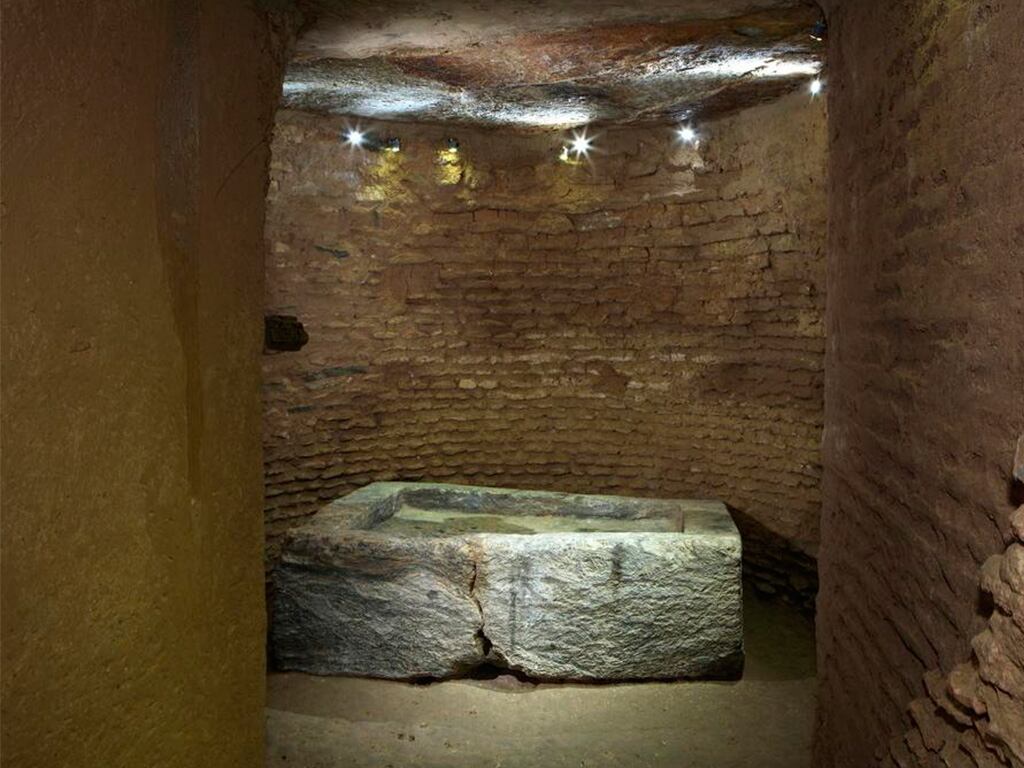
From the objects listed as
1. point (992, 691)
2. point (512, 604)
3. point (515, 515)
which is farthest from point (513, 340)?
point (992, 691)

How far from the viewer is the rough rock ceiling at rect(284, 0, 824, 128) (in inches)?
140

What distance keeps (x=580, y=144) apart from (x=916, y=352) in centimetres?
468

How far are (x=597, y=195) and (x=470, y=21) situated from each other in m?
2.95

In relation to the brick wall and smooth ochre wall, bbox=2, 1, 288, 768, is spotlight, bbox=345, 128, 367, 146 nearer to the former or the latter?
the brick wall

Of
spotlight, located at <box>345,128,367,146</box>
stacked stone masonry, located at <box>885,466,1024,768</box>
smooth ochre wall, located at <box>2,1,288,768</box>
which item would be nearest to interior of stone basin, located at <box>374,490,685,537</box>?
smooth ochre wall, located at <box>2,1,288,768</box>

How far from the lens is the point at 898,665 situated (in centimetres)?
216

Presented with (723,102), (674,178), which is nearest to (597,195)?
(674,178)

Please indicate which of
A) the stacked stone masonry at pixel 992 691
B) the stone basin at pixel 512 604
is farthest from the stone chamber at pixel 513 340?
the stone basin at pixel 512 604

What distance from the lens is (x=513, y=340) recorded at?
6641 mm

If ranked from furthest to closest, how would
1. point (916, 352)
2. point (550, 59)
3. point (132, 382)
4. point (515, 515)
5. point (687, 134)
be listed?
point (687, 134), point (515, 515), point (550, 59), point (916, 352), point (132, 382)

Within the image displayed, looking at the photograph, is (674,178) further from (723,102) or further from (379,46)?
(379,46)

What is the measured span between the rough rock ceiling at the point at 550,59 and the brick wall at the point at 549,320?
408 millimetres

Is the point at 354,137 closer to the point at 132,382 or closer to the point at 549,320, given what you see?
the point at 549,320

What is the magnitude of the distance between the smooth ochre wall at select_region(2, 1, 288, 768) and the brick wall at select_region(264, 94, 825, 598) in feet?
12.0
